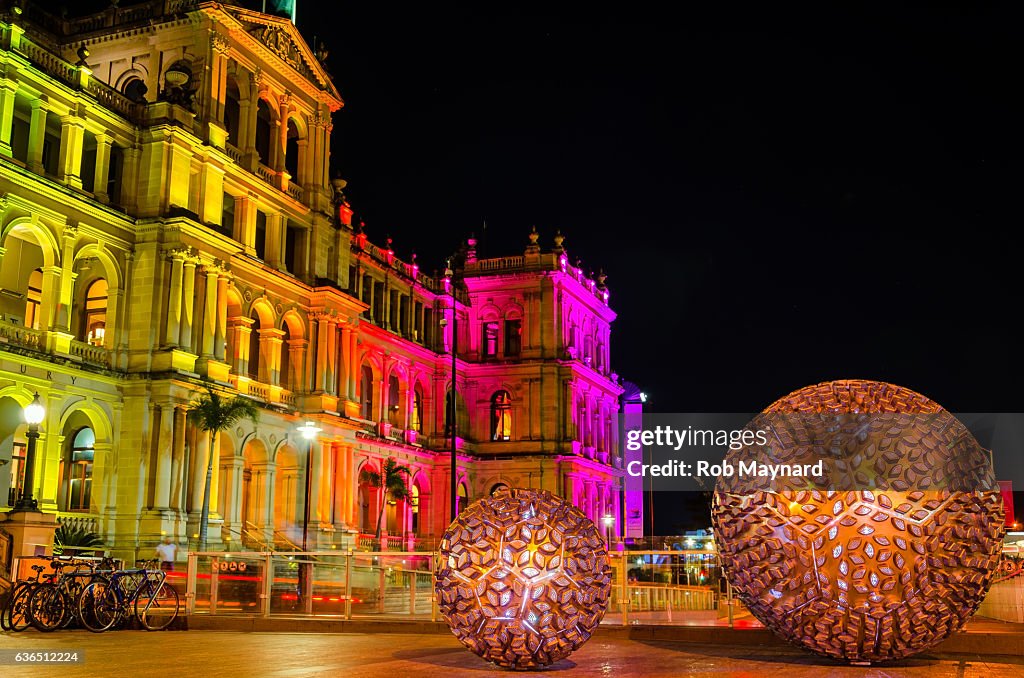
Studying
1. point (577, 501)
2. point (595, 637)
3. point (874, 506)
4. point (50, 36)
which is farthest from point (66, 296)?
point (577, 501)

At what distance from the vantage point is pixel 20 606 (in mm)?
13828

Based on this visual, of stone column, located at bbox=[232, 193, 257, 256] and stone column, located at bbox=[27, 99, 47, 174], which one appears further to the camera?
stone column, located at bbox=[232, 193, 257, 256]

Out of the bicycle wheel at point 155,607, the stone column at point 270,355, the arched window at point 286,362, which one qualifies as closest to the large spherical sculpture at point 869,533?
the bicycle wheel at point 155,607

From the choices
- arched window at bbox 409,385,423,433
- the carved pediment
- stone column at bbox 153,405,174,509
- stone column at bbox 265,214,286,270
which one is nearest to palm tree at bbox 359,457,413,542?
arched window at bbox 409,385,423,433

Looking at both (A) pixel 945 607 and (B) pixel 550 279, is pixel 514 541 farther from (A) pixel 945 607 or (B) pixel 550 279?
(B) pixel 550 279

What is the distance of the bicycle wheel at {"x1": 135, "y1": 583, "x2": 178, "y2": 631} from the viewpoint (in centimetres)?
1431

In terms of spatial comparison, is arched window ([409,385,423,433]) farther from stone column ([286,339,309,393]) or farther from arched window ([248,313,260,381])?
arched window ([248,313,260,381])

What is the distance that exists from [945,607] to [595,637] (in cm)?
565

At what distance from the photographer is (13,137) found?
94.8 ft

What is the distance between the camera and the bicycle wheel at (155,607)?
14312 mm

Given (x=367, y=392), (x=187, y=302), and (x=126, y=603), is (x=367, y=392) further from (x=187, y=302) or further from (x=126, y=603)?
(x=126, y=603)

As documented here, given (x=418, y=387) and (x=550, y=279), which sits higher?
(x=550, y=279)

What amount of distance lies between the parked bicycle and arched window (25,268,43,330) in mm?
18987

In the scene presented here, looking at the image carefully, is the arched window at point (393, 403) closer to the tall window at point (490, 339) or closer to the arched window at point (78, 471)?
the tall window at point (490, 339)
